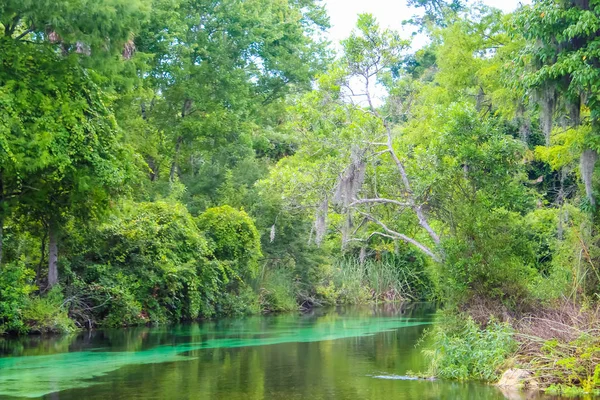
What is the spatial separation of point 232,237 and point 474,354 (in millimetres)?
16362

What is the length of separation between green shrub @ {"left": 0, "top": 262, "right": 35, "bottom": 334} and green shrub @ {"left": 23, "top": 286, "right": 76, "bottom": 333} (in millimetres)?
365

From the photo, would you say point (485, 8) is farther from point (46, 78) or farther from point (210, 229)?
point (46, 78)

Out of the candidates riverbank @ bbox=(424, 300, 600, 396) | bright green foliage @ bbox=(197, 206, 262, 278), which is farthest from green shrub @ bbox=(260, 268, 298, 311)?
riverbank @ bbox=(424, 300, 600, 396)

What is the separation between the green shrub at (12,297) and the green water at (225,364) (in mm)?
494

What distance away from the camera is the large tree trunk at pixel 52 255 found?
21.7 meters

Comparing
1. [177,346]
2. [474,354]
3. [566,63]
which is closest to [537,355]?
[474,354]

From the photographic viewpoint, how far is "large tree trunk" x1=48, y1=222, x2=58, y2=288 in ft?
71.3

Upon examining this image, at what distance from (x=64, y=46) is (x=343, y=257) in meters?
23.2

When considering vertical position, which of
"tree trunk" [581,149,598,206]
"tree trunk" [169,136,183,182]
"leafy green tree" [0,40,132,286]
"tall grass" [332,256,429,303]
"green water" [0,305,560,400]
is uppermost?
"tree trunk" [169,136,183,182]

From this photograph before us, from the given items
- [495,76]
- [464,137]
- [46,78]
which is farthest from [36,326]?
[495,76]

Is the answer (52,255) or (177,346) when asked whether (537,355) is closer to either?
(177,346)

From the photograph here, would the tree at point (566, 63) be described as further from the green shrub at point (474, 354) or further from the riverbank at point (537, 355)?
the green shrub at point (474, 354)

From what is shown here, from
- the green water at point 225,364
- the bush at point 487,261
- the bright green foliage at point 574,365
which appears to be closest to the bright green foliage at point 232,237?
the green water at point 225,364

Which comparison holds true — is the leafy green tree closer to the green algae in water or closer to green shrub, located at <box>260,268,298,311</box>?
the green algae in water
